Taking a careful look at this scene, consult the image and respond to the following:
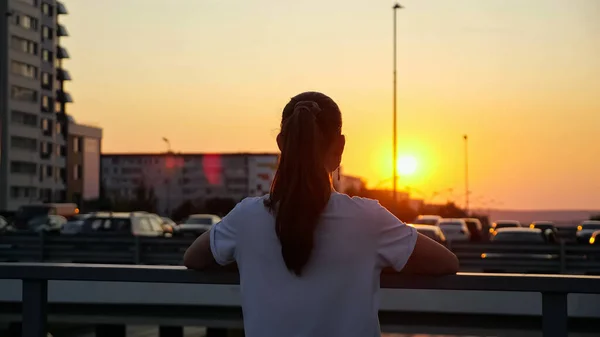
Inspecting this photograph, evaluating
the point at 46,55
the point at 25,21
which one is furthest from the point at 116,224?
the point at 46,55

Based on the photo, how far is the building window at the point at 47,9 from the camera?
4532 inches

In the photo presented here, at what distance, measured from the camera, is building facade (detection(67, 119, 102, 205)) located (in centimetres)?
13175

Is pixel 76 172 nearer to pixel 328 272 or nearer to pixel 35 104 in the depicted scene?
pixel 35 104

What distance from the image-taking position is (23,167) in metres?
113

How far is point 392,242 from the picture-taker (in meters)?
3.08

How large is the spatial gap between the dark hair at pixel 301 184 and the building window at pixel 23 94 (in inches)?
4379

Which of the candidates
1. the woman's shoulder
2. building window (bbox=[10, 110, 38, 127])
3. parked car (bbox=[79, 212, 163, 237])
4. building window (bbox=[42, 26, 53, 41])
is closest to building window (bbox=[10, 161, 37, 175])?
building window (bbox=[10, 110, 38, 127])

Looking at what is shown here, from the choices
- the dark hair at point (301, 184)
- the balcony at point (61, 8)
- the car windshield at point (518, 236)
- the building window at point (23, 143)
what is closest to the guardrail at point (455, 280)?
the dark hair at point (301, 184)

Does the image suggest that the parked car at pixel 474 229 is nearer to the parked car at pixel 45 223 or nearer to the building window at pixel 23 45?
the parked car at pixel 45 223

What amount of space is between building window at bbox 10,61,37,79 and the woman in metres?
110

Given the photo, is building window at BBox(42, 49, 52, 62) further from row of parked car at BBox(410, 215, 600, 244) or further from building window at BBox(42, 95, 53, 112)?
row of parked car at BBox(410, 215, 600, 244)

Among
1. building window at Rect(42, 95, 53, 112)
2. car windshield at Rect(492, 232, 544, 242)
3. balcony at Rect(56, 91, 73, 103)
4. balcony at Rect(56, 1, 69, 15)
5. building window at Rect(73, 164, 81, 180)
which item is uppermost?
balcony at Rect(56, 1, 69, 15)

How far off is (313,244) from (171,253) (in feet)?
74.7

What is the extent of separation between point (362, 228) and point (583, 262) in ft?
70.0
